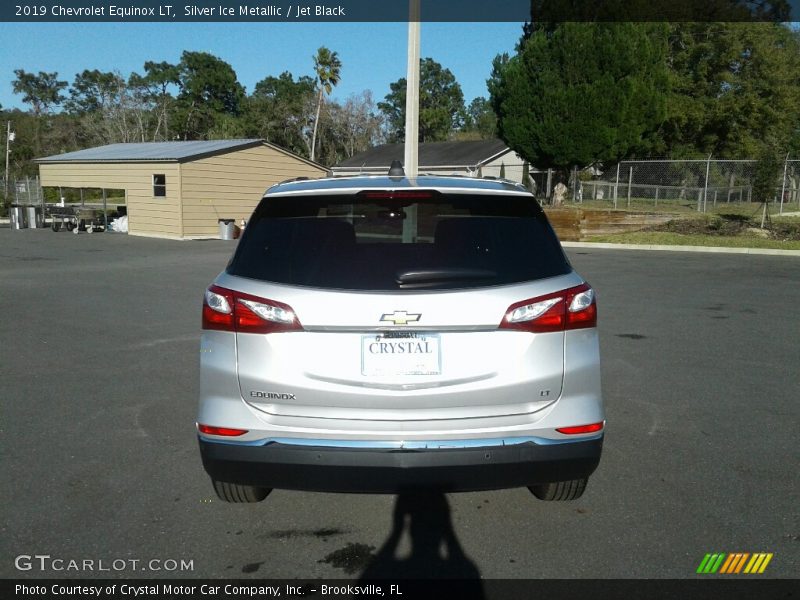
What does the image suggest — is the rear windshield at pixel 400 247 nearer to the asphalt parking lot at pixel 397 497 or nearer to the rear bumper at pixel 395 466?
the rear bumper at pixel 395 466

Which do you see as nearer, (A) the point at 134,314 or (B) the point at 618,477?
(B) the point at 618,477

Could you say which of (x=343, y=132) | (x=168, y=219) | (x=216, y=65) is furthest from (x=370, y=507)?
(x=216, y=65)

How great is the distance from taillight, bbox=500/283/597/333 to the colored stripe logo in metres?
1.27

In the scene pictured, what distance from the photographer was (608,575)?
9.88 feet

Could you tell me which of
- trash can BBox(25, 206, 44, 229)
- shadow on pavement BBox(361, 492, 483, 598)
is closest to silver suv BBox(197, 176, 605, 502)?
shadow on pavement BBox(361, 492, 483, 598)

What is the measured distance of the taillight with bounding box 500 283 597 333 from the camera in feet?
9.57

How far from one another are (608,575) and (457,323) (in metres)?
1.37

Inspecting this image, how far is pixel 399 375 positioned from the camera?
288cm

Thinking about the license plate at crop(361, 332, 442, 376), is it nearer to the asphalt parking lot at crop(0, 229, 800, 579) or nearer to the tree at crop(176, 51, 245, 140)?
the asphalt parking lot at crop(0, 229, 800, 579)

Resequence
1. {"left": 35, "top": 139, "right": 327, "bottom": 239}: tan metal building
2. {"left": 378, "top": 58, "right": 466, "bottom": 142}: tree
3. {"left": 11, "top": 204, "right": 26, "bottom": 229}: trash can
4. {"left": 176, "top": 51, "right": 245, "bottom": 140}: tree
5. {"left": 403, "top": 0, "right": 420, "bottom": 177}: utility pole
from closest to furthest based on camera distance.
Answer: {"left": 403, "top": 0, "right": 420, "bottom": 177}: utility pole
{"left": 35, "top": 139, "right": 327, "bottom": 239}: tan metal building
{"left": 11, "top": 204, "right": 26, "bottom": 229}: trash can
{"left": 176, "top": 51, "right": 245, "bottom": 140}: tree
{"left": 378, "top": 58, "right": 466, "bottom": 142}: tree

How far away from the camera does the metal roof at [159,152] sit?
26.4 metres

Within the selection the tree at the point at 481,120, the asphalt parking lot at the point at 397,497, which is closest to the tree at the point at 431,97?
the tree at the point at 481,120

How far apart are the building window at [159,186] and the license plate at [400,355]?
2573 cm

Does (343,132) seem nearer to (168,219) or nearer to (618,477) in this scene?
(168,219)
